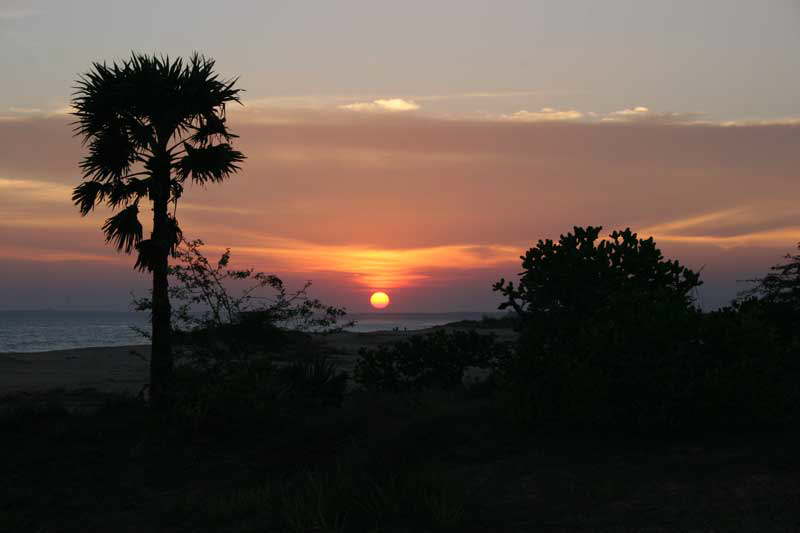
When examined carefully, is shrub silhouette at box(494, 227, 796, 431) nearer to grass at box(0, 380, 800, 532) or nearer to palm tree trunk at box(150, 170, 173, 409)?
grass at box(0, 380, 800, 532)

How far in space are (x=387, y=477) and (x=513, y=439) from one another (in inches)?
123

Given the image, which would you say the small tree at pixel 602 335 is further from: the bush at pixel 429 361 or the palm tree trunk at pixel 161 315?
the palm tree trunk at pixel 161 315

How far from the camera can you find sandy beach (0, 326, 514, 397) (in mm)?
23953

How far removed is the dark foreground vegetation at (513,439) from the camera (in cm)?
873

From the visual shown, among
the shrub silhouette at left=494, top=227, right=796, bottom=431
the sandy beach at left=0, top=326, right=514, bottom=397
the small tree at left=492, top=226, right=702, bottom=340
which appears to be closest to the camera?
the shrub silhouette at left=494, top=227, right=796, bottom=431

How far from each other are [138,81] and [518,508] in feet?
43.8

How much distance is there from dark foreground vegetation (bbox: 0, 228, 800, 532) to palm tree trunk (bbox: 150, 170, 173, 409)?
51cm

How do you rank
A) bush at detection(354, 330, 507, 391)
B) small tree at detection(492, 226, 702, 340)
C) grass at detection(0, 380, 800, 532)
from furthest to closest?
bush at detection(354, 330, 507, 391), small tree at detection(492, 226, 702, 340), grass at detection(0, 380, 800, 532)

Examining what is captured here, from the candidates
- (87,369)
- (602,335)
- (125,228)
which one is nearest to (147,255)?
(125,228)

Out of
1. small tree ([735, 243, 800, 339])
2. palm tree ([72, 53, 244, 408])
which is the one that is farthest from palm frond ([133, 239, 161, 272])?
small tree ([735, 243, 800, 339])

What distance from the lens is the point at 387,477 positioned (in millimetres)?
9891

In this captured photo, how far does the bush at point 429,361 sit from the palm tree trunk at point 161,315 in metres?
4.54

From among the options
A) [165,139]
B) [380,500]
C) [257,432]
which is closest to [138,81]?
[165,139]

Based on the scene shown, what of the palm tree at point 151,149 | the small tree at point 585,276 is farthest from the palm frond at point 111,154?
the small tree at point 585,276
